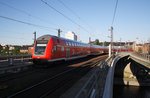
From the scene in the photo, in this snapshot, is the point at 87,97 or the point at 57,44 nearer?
the point at 87,97

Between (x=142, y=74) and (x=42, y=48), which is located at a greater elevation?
(x=42, y=48)

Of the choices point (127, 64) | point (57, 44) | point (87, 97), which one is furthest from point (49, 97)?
point (127, 64)

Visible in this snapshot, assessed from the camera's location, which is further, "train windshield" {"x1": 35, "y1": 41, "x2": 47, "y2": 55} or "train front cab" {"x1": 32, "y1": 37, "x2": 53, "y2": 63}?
"train windshield" {"x1": 35, "y1": 41, "x2": 47, "y2": 55}

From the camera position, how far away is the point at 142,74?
56750 millimetres

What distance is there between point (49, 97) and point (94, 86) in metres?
2.51

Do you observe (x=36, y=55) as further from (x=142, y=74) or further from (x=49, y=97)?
(x=142, y=74)

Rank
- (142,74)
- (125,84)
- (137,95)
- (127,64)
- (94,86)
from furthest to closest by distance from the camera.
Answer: (127,64) → (142,74) → (125,84) → (137,95) → (94,86)

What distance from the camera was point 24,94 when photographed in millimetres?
11312

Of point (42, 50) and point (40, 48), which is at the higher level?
point (40, 48)

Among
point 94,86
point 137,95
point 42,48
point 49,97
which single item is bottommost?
point 137,95

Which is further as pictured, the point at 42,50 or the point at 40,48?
the point at 40,48

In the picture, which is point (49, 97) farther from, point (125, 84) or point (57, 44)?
point (125, 84)

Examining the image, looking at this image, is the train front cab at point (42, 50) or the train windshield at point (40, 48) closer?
the train front cab at point (42, 50)

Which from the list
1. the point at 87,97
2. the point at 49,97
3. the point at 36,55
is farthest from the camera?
the point at 36,55
